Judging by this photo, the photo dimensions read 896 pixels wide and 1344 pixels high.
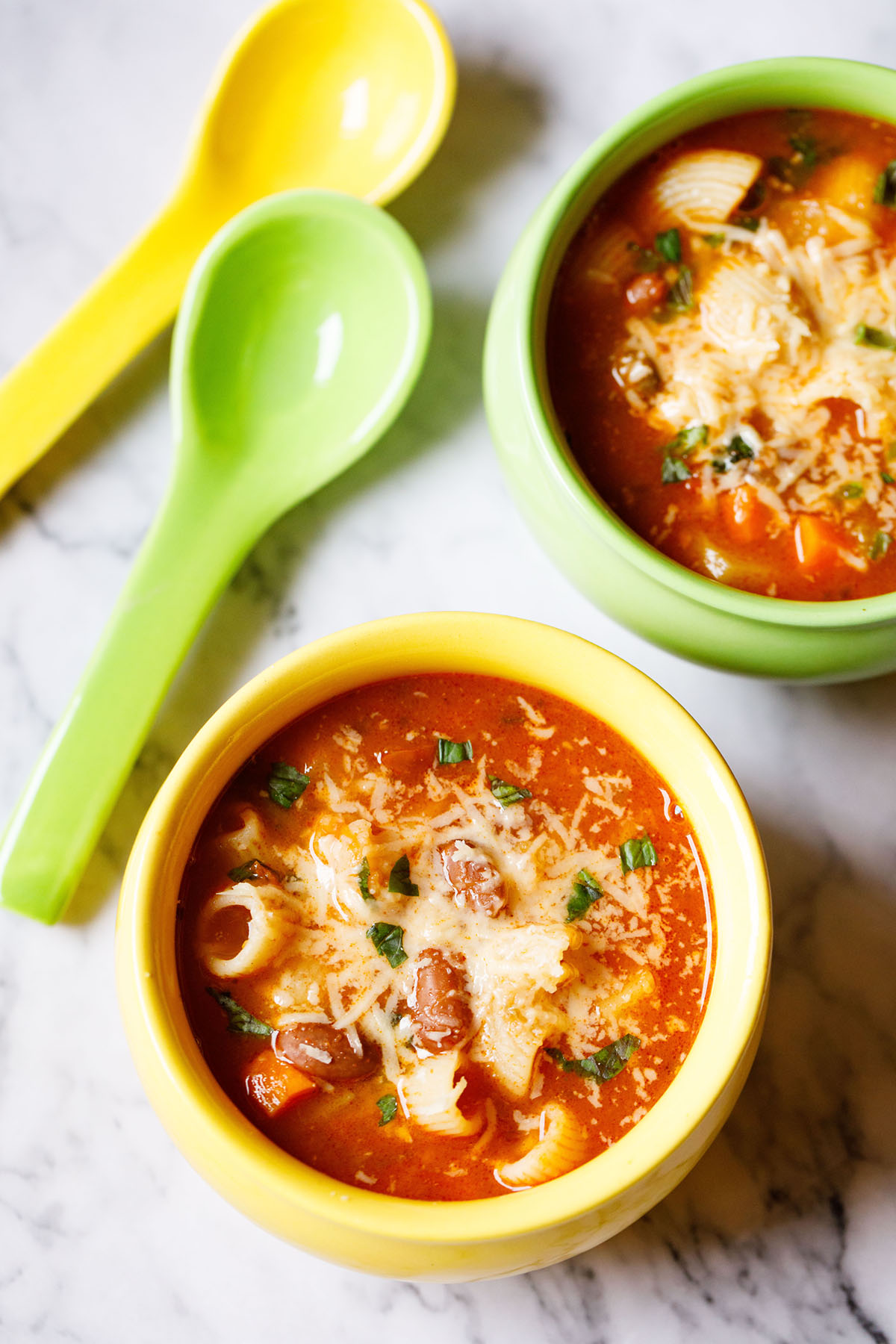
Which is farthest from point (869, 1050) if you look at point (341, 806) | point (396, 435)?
point (396, 435)

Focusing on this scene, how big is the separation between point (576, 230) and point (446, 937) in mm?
1237

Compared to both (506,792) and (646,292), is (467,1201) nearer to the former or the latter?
(506,792)

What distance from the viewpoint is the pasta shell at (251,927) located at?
1738 millimetres

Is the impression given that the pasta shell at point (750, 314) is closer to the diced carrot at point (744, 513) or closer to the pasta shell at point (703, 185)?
the pasta shell at point (703, 185)

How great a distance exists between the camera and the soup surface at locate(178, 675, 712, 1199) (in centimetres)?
172

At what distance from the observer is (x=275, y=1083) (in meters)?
1.74

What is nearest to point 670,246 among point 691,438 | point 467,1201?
point 691,438

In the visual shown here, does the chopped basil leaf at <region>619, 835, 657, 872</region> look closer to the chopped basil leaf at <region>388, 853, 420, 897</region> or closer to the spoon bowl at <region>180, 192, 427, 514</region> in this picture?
the chopped basil leaf at <region>388, 853, 420, 897</region>

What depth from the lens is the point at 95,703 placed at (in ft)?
6.97

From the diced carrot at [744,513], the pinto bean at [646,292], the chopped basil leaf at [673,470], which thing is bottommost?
the diced carrot at [744,513]

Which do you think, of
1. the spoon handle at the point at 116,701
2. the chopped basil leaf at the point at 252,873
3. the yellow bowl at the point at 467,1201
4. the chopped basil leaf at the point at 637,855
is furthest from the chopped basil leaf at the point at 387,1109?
the spoon handle at the point at 116,701

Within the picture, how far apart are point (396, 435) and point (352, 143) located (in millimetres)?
610

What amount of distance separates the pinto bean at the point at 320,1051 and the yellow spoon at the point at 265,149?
3.95 feet

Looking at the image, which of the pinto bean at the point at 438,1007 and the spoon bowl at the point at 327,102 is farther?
the spoon bowl at the point at 327,102
